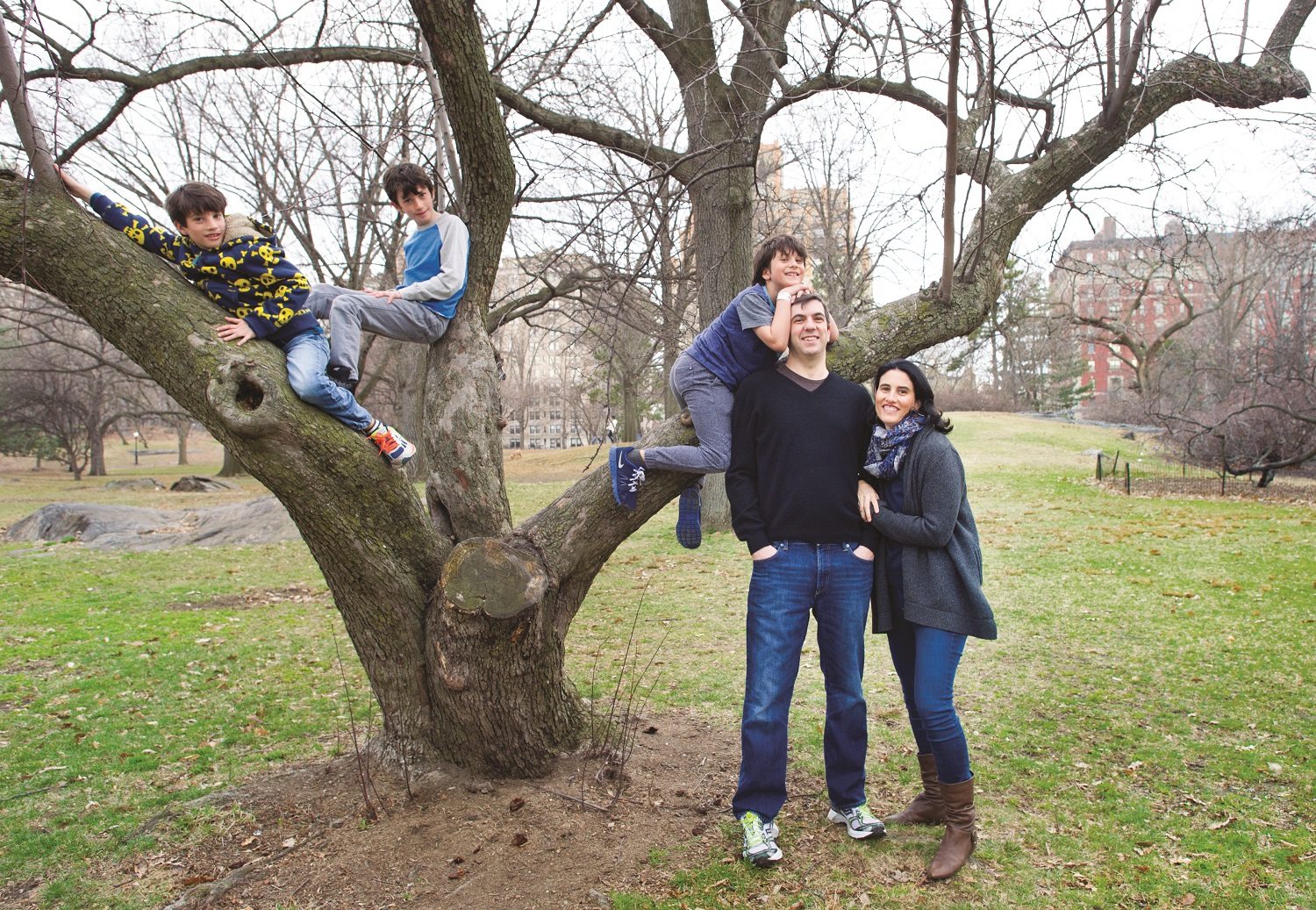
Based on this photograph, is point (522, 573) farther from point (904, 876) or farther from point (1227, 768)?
point (1227, 768)

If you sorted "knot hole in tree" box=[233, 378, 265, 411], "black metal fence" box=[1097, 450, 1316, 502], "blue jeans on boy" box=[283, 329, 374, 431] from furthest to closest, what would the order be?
"black metal fence" box=[1097, 450, 1316, 502] < "blue jeans on boy" box=[283, 329, 374, 431] < "knot hole in tree" box=[233, 378, 265, 411]

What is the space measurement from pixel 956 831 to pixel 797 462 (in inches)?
62.3

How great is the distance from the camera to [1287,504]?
14.5 meters

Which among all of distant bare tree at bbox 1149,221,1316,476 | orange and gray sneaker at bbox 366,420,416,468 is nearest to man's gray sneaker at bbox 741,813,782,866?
orange and gray sneaker at bbox 366,420,416,468

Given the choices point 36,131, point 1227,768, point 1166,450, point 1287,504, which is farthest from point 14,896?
point 1166,450

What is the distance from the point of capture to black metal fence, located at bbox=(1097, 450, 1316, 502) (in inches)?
635

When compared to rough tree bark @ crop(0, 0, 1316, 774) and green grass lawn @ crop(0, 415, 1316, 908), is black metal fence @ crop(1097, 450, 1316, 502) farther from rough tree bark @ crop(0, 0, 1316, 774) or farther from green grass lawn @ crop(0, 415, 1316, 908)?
rough tree bark @ crop(0, 0, 1316, 774)

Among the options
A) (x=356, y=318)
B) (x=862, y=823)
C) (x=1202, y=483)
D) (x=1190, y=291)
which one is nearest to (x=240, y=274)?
(x=356, y=318)

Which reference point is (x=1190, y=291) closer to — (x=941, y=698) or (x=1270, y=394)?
(x=1270, y=394)

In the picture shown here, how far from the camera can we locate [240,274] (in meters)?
3.23

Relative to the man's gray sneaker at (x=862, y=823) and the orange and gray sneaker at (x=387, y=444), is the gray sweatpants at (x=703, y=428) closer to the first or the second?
the orange and gray sneaker at (x=387, y=444)

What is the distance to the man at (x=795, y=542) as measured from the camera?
129 inches

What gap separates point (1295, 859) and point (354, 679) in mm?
5676

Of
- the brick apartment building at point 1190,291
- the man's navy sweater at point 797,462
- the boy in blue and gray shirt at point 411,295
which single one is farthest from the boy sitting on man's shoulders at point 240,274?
the brick apartment building at point 1190,291
